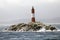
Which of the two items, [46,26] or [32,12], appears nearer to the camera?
[32,12]

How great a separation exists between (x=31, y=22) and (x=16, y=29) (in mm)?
8102

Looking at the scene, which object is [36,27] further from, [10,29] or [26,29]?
[10,29]

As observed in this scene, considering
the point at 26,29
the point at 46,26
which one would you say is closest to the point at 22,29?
the point at 26,29

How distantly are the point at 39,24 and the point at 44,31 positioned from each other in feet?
8.32

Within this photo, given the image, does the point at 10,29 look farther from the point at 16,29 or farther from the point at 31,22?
the point at 31,22

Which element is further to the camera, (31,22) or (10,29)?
(10,29)

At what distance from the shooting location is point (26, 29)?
3659 inches

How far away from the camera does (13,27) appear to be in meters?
96.3

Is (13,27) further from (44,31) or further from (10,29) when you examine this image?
(44,31)

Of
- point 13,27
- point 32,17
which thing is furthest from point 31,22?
point 13,27

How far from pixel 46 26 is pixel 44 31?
1.78 meters

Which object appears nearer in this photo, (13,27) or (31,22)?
→ (31,22)

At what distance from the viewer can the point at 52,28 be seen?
92.7 metres

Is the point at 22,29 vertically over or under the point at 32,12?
under
